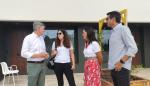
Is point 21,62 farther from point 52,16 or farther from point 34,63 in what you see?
point 34,63

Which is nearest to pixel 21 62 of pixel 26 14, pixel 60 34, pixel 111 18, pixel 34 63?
pixel 26 14

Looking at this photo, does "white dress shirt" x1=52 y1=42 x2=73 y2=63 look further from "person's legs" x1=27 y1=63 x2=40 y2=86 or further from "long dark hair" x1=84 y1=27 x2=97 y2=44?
"person's legs" x1=27 y1=63 x2=40 y2=86

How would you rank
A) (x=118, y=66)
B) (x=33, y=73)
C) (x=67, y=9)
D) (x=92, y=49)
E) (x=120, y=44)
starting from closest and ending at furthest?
(x=118, y=66) < (x=120, y=44) < (x=33, y=73) < (x=92, y=49) < (x=67, y=9)

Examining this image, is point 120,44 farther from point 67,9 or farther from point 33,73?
point 67,9

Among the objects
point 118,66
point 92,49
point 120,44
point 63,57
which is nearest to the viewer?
point 118,66

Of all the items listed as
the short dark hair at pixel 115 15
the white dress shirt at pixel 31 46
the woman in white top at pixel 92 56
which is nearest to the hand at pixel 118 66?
the short dark hair at pixel 115 15

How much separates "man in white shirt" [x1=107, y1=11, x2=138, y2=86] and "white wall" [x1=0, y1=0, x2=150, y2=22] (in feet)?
28.3

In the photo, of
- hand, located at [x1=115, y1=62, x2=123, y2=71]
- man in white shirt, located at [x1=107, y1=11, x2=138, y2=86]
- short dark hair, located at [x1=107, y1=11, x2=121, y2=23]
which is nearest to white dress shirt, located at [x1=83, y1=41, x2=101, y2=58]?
man in white shirt, located at [x1=107, y1=11, x2=138, y2=86]

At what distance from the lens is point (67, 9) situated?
1304 cm

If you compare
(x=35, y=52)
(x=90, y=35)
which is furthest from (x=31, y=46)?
(x=90, y=35)

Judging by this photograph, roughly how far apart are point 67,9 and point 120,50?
8.86m

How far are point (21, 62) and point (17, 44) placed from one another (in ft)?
2.80

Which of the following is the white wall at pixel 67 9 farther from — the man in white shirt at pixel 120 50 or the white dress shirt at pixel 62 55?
the man in white shirt at pixel 120 50

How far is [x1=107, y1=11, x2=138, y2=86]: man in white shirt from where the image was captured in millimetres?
4223
